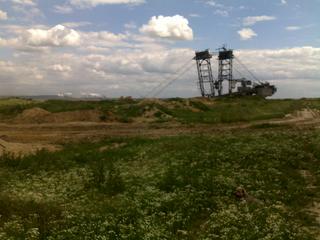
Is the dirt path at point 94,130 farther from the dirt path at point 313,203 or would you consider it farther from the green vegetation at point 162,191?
the dirt path at point 313,203

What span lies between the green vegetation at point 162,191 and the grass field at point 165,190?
54 millimetres

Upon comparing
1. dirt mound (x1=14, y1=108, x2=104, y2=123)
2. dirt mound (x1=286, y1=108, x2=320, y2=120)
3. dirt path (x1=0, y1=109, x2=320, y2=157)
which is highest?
dirt mound (x1=286, y1=108, x2=320, y2=120)

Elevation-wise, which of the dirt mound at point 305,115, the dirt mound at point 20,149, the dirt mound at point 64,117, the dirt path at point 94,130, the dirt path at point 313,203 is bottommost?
the dirt path at point 313,203

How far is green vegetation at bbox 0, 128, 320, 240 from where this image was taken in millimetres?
19031

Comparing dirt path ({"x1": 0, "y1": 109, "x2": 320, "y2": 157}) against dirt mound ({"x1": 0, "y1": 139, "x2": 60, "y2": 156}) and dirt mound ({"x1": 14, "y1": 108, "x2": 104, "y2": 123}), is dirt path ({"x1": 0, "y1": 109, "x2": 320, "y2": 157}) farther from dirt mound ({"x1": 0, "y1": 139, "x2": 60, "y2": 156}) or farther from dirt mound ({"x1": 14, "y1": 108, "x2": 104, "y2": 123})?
dirt mound ({"x1": 14, "y1": 108, "x2": 104, "y2": 123})

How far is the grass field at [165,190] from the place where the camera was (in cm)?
1905

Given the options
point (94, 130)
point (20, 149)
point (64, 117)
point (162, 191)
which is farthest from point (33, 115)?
point (162, 191)

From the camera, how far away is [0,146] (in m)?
35.4

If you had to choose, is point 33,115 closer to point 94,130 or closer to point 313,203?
point 94,130

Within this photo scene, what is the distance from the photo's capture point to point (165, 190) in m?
24.5

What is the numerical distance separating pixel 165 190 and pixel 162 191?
1.40 feet

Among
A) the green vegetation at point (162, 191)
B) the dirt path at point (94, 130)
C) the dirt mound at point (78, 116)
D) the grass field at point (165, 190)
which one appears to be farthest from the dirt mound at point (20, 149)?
the dirt mound at point (78, 116)

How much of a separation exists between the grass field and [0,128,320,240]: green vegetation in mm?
54

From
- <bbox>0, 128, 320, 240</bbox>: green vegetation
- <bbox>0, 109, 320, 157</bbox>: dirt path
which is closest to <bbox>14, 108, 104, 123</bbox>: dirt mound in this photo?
<bbox>0, 109, 320, 157</bbox>: dirt path
